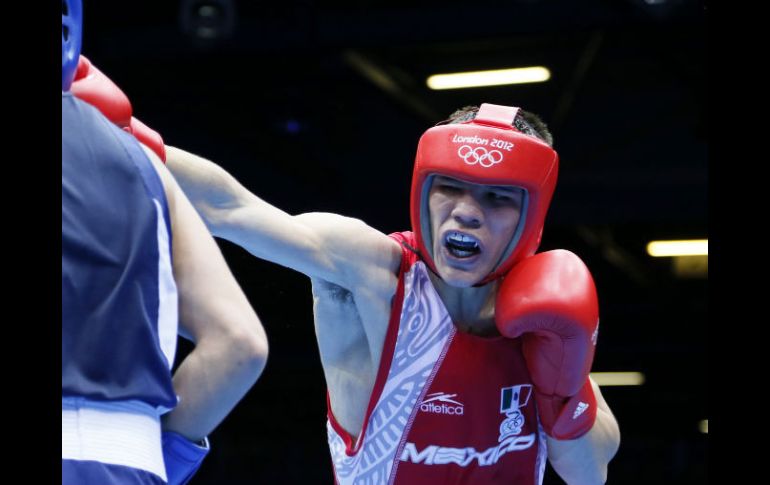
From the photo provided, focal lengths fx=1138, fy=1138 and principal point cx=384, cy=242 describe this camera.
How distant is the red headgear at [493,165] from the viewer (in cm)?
295

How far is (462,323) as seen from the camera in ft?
10.2

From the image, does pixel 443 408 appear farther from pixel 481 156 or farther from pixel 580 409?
pixel 481 156

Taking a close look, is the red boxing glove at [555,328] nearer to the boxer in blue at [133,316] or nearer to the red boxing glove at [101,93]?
the red boxing glove at [101,93]

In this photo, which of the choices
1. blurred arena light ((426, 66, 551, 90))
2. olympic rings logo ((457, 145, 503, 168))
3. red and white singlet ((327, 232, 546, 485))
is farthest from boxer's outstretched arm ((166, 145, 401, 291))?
blurred arena light ((426, 66, 551, 90))

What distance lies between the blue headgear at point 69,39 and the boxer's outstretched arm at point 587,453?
1933 mm

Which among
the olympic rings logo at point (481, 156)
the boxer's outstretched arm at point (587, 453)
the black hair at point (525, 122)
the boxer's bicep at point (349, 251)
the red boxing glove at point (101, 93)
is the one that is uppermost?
the black hair at point (525, 122)

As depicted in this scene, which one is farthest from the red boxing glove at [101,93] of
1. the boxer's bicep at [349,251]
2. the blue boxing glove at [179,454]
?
the boxer's bicep at [349,251]

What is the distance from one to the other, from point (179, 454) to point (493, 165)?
1.51 m

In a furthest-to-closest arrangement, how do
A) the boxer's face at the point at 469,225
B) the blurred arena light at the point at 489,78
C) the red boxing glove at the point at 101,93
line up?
1. the blurred arena light at the point at 489,78
2. the boxer's face at the point at 469,225
3. the red boxing glove at the point at 101,93

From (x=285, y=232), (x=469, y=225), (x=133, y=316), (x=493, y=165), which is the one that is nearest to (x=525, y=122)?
(x=493, y=165)

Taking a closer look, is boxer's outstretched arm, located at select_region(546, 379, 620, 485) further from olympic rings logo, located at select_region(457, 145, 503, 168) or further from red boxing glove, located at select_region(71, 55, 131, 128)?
red boxing glove, located at select_region(71, 55, 131, 128)

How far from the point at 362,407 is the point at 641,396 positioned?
896cm

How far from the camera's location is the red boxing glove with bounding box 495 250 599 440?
285 centimetres
